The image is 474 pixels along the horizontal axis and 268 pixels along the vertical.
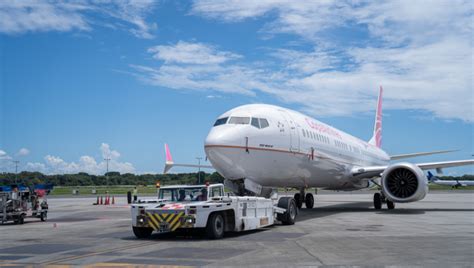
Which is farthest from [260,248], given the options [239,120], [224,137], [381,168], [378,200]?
[378,200]

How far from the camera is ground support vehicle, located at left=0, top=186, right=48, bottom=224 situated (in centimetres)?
2202

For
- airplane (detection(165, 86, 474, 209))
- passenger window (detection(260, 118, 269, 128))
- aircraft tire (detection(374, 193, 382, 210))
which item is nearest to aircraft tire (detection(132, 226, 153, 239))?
airplane (detection(165, 86, 474, 209))

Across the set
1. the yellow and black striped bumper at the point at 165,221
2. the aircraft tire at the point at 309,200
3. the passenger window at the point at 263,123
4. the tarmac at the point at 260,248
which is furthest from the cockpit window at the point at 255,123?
the aircraft tire at the point at 309,200

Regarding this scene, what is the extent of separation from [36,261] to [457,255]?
885 centimetres

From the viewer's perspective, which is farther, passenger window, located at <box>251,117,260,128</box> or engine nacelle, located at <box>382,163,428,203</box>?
engine nacelle, located at <box>382,163,428,203</box>

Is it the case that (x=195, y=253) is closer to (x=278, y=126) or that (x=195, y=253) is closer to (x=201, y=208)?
(x=201, y=208)

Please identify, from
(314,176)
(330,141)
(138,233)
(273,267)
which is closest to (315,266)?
(273,267)

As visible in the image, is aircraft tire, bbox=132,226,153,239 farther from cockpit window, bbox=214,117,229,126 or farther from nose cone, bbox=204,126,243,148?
cockpit window, bbox=214,117,229,126

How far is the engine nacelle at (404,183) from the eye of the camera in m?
24.8

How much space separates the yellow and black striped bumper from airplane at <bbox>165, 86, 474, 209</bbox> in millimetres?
3319

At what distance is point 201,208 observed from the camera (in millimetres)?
14062

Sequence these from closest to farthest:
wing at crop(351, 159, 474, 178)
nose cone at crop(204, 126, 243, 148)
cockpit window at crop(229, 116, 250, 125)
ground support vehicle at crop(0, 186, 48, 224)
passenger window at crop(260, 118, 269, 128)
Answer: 1. nose cone at crop(204, 126, 243, 148)
2. cockpit window at crop(229, 116, 250, 125)
3. passenger window at crop(260, 118, 269, 128)
4. ground support vehicle at crop(0, 186, 48, 224)
5. wing at crop(351, 159, 474, 178)

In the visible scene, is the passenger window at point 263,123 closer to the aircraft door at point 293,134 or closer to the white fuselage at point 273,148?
the white fuselage at point 273,148

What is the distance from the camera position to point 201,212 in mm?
14133
